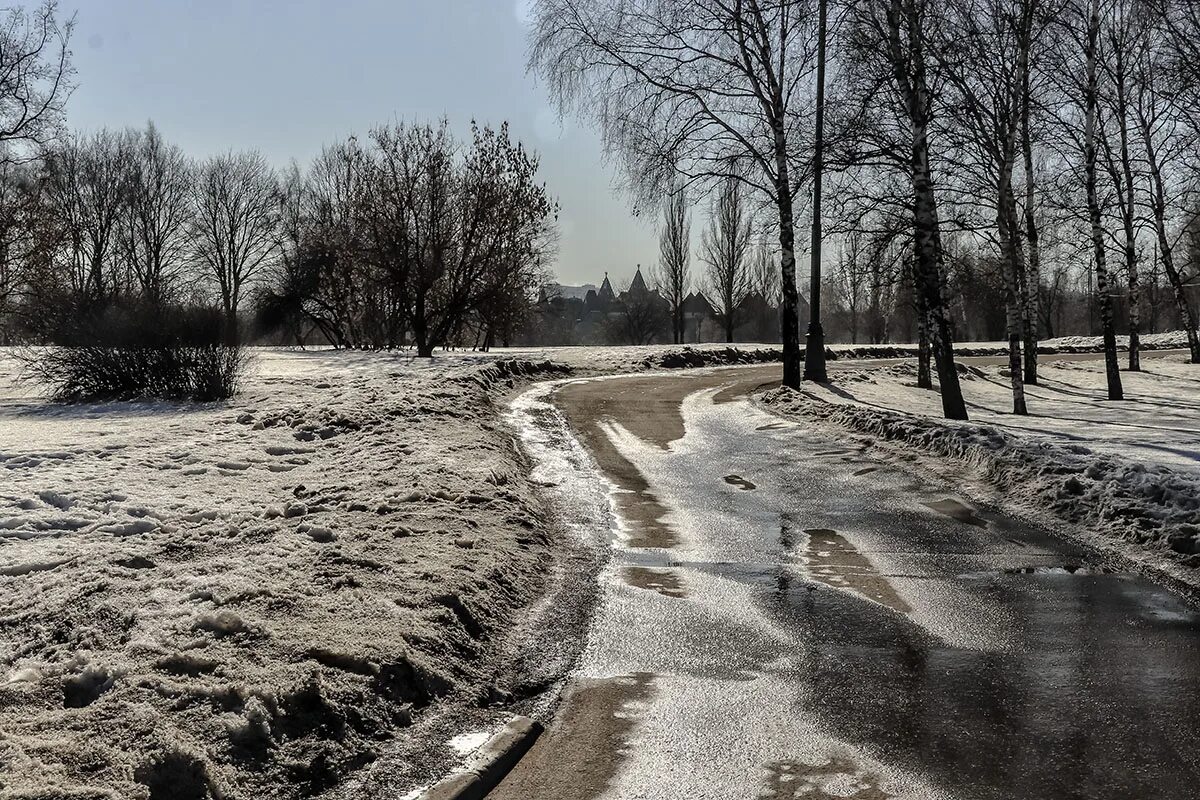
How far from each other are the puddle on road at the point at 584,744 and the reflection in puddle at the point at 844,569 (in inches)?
87.7

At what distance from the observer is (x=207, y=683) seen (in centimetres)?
414

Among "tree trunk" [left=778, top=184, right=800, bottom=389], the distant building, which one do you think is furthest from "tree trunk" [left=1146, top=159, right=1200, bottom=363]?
the distant building

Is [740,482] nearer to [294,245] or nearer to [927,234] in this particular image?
[927,234]

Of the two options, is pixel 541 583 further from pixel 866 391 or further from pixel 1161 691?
pixel 866 391

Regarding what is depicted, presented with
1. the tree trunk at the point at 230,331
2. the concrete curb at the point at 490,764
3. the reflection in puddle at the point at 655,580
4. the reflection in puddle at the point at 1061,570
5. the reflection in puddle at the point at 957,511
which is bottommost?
the reflection in puddle at the point at 1061,570

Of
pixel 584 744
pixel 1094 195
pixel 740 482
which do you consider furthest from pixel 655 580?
pixel 1094 195

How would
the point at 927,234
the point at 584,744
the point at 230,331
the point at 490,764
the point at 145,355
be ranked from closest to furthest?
the point at 490,764, the point at 584,744, the point at 927,234, the point at 145,355, the point at 230,331

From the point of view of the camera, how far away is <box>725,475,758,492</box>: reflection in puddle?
10484 millimetres

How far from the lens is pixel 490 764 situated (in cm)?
399

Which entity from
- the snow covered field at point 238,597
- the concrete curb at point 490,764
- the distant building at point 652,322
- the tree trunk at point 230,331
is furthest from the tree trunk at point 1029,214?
the distant building at point 652,322

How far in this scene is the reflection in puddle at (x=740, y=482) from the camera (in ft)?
34.4

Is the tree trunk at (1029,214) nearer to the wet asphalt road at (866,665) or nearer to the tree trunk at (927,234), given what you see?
the tree trunk at (927,234)

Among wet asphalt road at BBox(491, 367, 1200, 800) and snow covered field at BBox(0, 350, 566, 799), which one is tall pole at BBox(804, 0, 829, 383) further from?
wet asphalt road at BBox(491, 367, 1200, 800)

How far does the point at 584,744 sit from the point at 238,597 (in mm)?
2327
